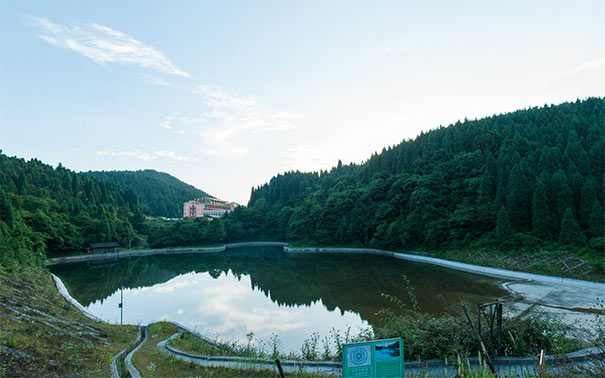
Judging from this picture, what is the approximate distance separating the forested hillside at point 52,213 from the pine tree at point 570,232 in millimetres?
29811

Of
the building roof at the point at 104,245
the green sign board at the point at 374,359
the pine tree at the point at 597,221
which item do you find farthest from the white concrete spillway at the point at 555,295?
the building roof at the point at 104,245

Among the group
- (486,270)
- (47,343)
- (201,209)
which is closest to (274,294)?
(47,343)

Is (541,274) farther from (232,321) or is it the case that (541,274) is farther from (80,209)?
(80,209)

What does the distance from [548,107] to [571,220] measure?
25.3 m

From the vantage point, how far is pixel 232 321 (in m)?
13.5

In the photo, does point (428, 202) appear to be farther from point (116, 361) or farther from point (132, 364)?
point (116, 361)

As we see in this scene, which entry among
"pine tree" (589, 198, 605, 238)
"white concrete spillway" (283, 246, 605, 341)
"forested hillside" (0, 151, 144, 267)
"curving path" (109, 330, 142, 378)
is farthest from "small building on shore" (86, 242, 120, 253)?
"pine tree" (589, 198, 605, 238)

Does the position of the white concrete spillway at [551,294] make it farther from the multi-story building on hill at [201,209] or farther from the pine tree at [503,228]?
the multi-story building on hill at [201,209]

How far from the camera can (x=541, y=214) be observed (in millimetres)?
22781

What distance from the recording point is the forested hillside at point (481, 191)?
74.2 feet

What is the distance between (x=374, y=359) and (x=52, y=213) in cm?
4694

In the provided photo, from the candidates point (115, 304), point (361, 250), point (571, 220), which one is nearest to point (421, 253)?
point (361, 250)

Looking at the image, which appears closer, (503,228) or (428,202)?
(503,228)

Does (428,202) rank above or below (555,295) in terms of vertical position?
above
